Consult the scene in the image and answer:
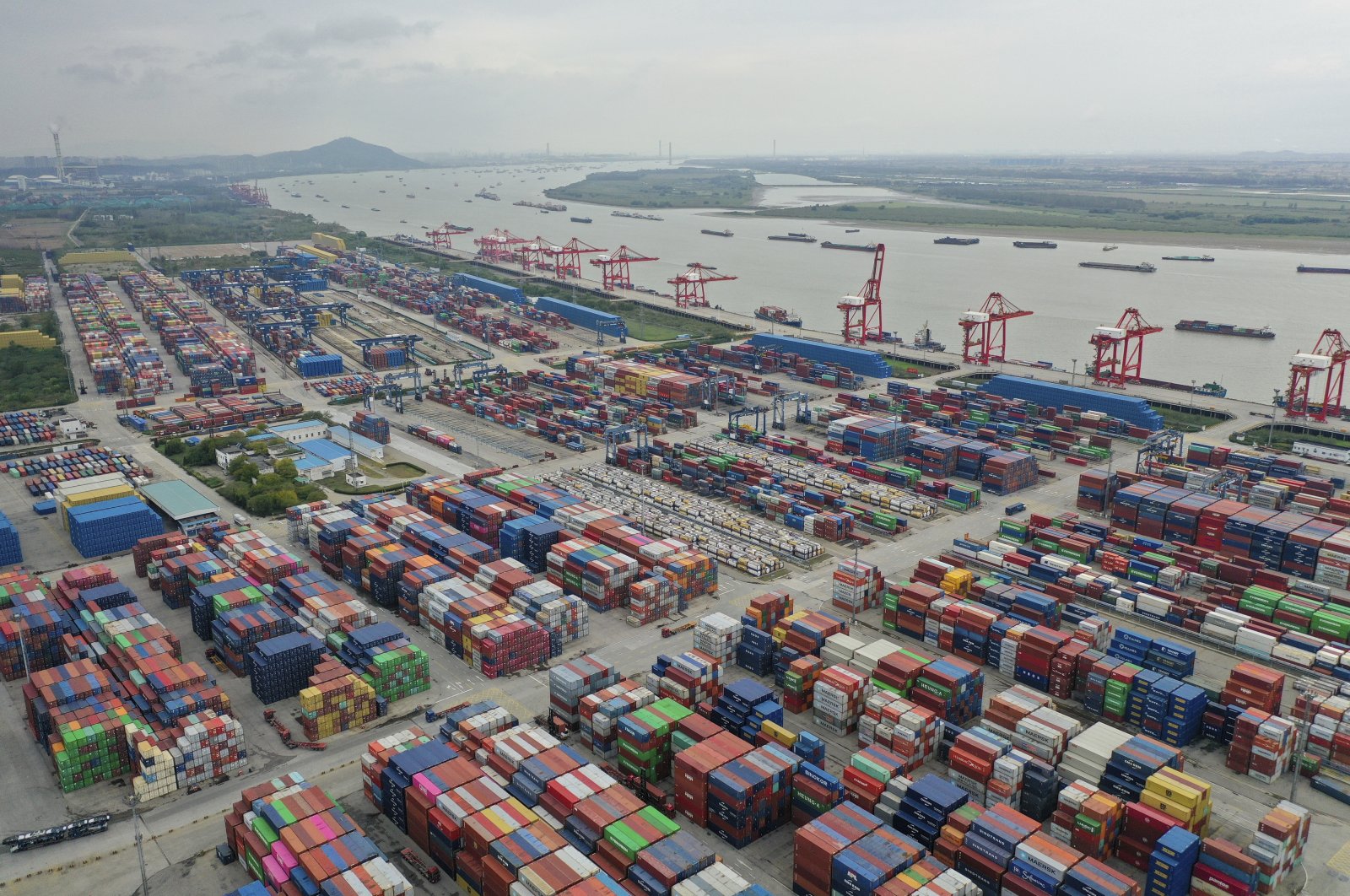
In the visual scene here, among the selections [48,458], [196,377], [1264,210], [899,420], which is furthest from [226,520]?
[1264,210]

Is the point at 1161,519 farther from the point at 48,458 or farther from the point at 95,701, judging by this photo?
the point at 48,458

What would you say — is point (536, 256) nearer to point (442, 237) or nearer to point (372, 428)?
point (442, 237)

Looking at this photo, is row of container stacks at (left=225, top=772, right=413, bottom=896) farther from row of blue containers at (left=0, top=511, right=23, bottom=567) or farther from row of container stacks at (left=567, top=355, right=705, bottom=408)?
row of container stacks at (left=567, top=355, right=705, bottom=408)

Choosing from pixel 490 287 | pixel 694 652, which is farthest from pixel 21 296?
pixel 694 652

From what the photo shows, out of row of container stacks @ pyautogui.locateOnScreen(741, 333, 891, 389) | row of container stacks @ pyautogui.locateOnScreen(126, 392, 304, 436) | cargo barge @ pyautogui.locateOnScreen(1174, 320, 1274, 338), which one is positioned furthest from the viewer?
cargo barge @ pyautogui.locateOnScreen(1174, 320, 1274, 338)

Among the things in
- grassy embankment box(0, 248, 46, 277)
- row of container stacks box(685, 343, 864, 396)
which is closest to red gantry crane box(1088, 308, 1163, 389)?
row of container stacks box(685, 343, 864, 396)

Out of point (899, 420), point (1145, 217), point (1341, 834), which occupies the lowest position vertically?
point (1341, 834)
